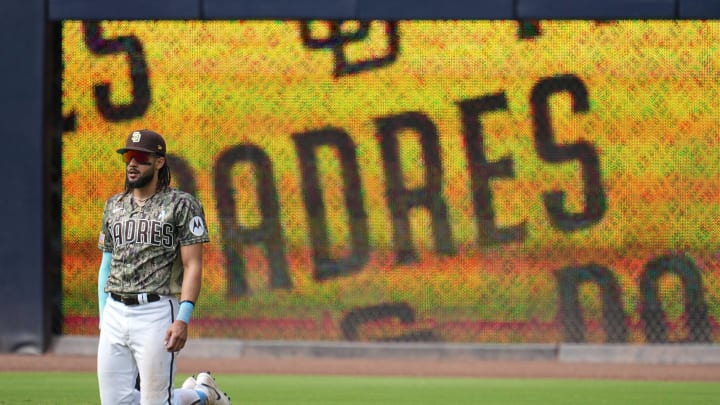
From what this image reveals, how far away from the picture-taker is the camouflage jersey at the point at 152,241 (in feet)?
21.3

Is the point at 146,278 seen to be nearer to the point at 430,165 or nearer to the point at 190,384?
the point at 190,384

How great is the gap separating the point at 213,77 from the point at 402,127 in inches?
76.7

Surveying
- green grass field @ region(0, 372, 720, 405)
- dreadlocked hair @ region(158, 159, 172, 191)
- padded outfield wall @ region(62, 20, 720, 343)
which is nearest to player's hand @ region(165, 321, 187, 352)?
dreadlocked hair @ region(158, 159, 172, 191)

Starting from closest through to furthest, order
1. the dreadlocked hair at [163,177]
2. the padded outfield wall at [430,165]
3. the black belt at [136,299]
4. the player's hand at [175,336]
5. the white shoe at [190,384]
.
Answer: the player's hand at [175,336] < the black belt at [136,299] < the dreadlocked hair at [163,177] < the white shoe at [190,384] < the padded outfield wall at [430,165]

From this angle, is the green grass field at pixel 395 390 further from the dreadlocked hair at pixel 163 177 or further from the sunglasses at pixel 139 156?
the sunglasses at pixel 139 156

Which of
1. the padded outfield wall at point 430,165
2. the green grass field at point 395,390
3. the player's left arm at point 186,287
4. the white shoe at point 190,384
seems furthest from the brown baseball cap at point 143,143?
the padded outfield wall at point 430,165

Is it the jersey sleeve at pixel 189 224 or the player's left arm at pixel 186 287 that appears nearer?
the player's left arm at pixel 186 287

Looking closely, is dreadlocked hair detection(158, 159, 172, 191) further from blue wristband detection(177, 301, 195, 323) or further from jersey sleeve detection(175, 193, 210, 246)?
blue wristband detection(177, 301, 195, 323)

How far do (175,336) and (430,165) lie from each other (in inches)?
273

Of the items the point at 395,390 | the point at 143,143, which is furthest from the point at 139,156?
the point at 395,390

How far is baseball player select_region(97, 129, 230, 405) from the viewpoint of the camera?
647 cm

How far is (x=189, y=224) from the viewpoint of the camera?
6.57m

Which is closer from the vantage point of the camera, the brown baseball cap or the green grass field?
the brown baseball cap

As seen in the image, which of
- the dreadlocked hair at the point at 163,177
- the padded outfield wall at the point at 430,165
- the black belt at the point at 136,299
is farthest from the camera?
the padded outfield wall at the point at 430,165
